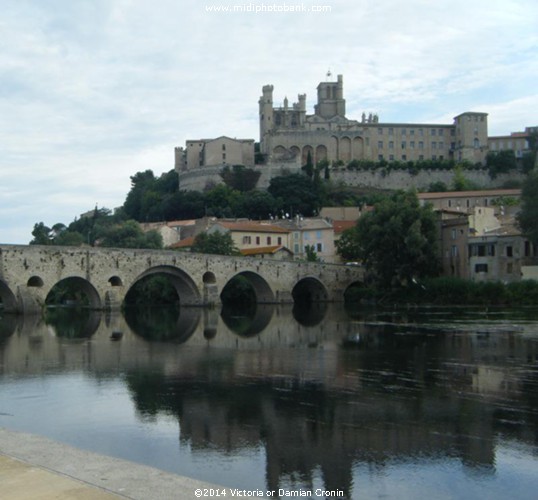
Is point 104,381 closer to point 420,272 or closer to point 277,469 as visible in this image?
point 277,469

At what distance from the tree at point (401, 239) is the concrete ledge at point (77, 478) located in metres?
48.3

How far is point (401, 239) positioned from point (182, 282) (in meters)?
17.6

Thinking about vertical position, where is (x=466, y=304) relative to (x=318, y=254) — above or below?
below

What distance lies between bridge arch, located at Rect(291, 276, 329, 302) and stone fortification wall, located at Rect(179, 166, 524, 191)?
1665 inches

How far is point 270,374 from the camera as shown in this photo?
20922mm

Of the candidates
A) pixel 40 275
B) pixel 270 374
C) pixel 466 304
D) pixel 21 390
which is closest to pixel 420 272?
pixel 466 304

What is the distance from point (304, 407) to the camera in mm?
15664

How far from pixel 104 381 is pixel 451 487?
12.1 metres

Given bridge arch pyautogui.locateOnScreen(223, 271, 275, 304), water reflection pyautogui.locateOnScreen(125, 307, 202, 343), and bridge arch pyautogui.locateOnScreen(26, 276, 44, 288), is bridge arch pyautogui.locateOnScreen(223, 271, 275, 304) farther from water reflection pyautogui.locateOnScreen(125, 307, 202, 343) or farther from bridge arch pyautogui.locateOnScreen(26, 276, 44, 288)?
bridge arch pyautogui.locateOnScreen(26, 276, 44, 288)

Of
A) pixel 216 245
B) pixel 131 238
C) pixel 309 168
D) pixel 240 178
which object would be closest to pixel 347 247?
pixel 216 245

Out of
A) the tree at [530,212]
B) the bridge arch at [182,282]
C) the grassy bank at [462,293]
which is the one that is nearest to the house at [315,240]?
the grassy bank at [462,293]

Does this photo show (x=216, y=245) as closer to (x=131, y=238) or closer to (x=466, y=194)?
(x=131, y=238)

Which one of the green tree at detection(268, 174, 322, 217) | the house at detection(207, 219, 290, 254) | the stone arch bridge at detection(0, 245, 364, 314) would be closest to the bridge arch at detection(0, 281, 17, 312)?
the stone arch bridge at detection(0, 245, 364, 314)

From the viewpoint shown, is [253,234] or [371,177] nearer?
[253,234]
